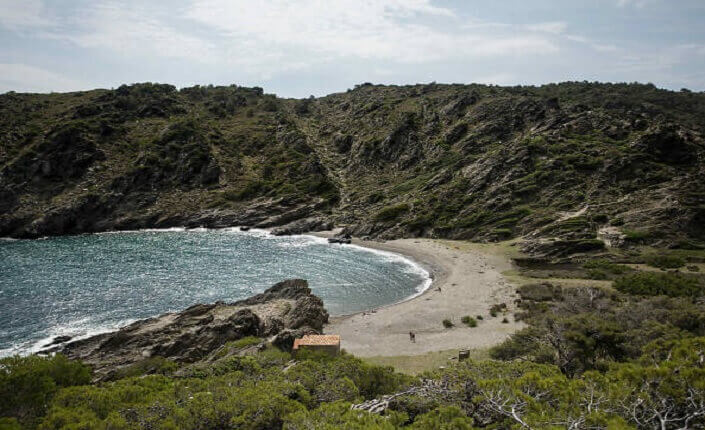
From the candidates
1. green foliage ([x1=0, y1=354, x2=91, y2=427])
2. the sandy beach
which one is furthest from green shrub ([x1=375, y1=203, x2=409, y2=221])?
green foliage ([x1=0, y1=354, x2=91, y2=427])

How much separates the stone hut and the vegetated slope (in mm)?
49439

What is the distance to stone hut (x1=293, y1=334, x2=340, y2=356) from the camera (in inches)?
1251

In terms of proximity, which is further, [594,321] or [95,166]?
[95,166]

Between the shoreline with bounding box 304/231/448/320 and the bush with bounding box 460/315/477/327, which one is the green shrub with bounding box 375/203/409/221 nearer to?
the shoreline with bounding box 304/231/448/320

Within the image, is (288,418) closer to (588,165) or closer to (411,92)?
(588,165)

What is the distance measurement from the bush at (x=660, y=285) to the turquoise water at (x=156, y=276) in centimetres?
2609

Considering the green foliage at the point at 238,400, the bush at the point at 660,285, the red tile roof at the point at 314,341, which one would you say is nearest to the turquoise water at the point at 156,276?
the red tile roof at the point at 314,341

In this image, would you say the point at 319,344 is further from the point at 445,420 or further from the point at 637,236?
the point at 637,236

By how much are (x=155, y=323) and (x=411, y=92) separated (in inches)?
6524

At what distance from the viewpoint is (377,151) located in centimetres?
13625

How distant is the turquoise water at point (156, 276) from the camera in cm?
4741

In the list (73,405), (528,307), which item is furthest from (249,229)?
(73,405)

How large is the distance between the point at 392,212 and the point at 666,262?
55.3 metres

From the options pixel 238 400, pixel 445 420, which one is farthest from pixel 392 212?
pixel 445 420
